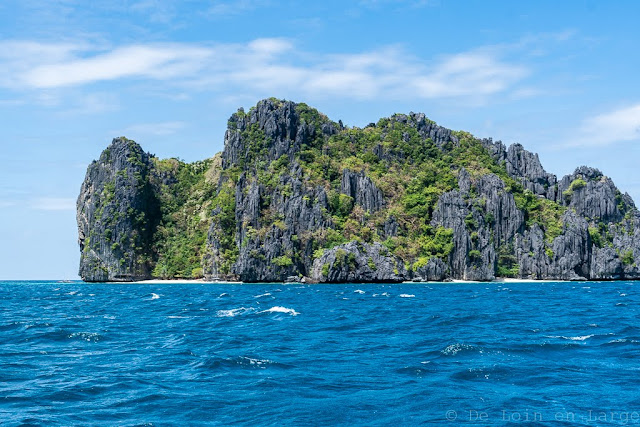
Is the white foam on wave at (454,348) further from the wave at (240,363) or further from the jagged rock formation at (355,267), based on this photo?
the jagged rock formation at (355,267)

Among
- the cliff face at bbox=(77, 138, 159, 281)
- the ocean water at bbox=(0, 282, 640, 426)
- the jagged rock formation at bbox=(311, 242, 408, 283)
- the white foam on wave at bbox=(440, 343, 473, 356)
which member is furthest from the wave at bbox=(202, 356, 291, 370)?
the cliff face at bbox=(77, 138, 159, 281)

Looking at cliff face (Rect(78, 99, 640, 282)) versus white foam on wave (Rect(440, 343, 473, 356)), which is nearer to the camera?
white foam on wave (Rect(440, 343, 473, 356))

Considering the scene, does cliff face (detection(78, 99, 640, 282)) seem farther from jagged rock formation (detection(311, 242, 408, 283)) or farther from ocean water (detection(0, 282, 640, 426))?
ocean water (detection(0, 282, 640, 426))

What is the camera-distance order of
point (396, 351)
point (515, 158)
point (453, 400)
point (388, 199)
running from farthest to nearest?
point (515, 158) → point (388, 199) → point (396, 351) → point (453, 400)

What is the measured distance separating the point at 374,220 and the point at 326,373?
473ft

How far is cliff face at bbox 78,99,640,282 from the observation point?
6078 inches

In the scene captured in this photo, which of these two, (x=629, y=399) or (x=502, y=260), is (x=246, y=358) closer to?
(x=629, y=399)

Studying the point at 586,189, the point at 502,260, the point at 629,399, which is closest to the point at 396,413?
the point at 629,399

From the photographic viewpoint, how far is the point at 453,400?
1886cm

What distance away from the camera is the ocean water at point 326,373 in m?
17.6

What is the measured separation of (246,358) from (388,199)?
152 meters

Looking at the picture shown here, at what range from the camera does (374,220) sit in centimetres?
16675

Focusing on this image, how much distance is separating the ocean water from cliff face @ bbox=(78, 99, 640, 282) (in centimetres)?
10572

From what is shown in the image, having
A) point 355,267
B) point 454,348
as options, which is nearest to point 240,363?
point 454,348
